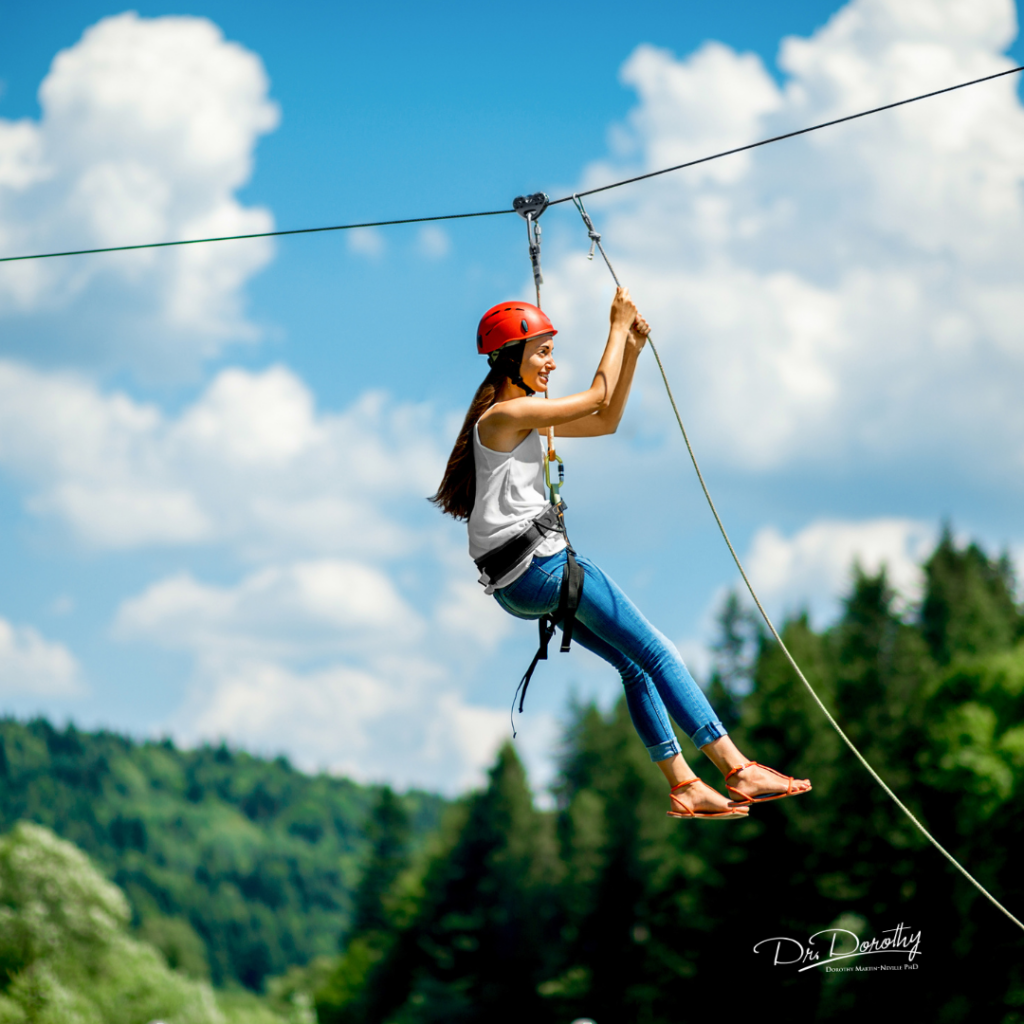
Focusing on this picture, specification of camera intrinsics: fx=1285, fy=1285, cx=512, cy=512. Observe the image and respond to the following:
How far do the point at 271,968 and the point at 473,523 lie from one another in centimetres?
14925

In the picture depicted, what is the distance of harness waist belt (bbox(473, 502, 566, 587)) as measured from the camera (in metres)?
6.21

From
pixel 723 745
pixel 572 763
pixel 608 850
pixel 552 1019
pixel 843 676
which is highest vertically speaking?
pixel 572 763

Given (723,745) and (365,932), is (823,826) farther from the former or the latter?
(365,932)

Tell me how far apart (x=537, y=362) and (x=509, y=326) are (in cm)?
23

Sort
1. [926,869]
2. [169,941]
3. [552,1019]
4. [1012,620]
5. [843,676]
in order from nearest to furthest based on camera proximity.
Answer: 1. [926,869]
2. [843,676]
3. [552,1019]
4. [1012,620]
5. [169,941]

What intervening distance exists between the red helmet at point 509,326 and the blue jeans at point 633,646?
1.12 metres

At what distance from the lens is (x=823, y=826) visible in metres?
29.2

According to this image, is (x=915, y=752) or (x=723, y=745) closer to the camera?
(x=723, y=745)

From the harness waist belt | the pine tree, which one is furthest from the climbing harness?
the pine tree

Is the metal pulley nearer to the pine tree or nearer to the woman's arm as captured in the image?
the woman's arm

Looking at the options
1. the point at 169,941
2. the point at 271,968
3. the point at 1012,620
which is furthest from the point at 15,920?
the point at 271,968

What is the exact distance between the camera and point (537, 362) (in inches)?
257

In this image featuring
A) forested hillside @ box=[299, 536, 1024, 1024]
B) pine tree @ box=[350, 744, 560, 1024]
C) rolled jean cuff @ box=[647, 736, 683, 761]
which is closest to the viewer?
rolled jean cuff @ box=[647, 736, 683, 761]

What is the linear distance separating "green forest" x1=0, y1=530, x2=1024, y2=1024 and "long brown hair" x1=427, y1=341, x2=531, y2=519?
770 inches
